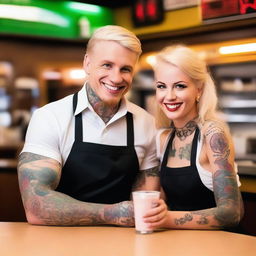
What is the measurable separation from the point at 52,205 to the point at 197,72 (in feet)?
2.64

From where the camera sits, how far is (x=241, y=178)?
3389 millimetres

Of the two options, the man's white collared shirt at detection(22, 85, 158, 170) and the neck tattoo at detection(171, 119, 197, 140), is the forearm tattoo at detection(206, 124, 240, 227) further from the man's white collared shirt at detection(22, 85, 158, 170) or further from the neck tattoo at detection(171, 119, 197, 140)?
the man's white collared shirt at detection(22, 85, 158, 170)

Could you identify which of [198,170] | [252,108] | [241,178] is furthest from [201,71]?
[252,108]

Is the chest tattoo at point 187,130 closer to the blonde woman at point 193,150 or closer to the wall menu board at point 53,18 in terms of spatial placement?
the blonde woman at point 193,150

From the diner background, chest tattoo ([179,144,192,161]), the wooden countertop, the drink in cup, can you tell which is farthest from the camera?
the diner background

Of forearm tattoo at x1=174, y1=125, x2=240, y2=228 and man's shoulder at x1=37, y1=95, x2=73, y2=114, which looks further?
man's shoulder at x1=37, y1=95, x2=73, y2=114

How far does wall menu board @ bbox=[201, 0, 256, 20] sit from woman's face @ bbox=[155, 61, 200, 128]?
2.15 m

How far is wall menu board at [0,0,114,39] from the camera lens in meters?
5.48

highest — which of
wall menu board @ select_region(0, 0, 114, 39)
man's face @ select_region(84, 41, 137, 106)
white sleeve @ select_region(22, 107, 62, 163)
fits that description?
wall menu board @ select_region(0, 0, 114, 39)

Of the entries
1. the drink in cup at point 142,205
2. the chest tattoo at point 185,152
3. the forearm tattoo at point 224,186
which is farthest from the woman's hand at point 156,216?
the chest tattoo at point 185,152

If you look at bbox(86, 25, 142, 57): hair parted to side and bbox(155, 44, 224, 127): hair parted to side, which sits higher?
bbox(86, 25, 142, 57): hair parted to side

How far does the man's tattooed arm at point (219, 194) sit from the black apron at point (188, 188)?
0.12 m

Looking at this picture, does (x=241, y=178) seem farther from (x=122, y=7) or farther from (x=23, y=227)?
(x=122, y=7)

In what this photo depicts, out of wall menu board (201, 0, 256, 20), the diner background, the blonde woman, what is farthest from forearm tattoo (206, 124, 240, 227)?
wall menu board (201, 0, 256, 20)
